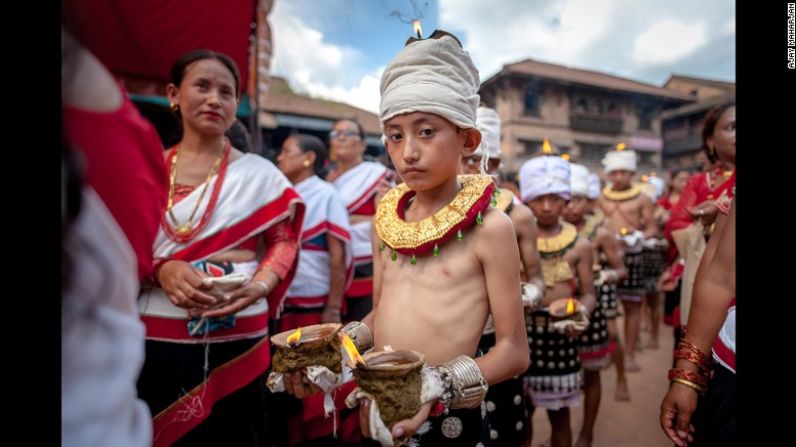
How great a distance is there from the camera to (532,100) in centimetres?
1878

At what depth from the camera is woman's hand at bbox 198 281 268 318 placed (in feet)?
5.65

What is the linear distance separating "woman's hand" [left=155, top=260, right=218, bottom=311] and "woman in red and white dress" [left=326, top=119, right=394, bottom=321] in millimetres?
1954

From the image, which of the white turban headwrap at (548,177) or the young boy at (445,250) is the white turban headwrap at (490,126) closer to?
the white turban headwrap at (548,177)

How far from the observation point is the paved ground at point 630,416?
3543 mm

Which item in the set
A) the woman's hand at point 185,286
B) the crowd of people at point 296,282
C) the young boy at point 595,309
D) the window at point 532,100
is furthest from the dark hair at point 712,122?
the window at point 532,100

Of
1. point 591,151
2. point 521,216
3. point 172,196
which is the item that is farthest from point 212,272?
point 591,151

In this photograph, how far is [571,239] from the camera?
325 centimetres

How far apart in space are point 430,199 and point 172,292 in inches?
41.5

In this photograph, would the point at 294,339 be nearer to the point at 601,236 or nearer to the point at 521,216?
the point at 521,216

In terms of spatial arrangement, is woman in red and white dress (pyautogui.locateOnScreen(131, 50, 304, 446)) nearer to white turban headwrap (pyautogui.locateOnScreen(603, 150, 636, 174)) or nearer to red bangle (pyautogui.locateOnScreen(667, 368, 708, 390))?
red bangle (pyautogui.locateOnScreen(667, 368, 708, 390))

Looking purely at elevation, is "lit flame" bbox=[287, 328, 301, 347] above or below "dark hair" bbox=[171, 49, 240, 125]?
below

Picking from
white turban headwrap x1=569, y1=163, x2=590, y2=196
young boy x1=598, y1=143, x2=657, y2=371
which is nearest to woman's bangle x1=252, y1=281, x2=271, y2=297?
white turban headwrap x1=569, y1=163, x2=590, y2=196
